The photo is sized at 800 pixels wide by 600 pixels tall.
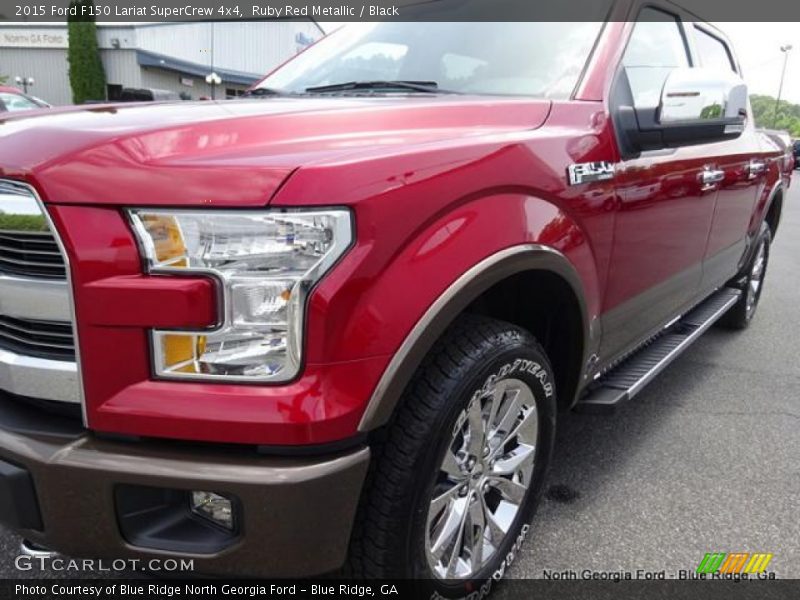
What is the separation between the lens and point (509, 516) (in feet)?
6.98

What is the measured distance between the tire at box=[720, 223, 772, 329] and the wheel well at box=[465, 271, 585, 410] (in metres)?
3.00

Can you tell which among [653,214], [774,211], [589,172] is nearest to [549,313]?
[589,172]

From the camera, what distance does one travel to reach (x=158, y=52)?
113ft

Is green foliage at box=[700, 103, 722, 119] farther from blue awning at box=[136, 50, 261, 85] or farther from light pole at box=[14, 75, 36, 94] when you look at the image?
light pole at box=[14, 75, 36, 94]

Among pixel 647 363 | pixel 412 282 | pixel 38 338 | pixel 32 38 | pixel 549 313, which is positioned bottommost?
pixel 647 363

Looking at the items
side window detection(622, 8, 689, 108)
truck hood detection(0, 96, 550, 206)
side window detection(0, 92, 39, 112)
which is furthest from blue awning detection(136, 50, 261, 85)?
truck hood detection(0, 96, 550, 206)

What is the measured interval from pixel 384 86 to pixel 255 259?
1338 millimetres

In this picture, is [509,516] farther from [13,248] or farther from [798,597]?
[13,248]

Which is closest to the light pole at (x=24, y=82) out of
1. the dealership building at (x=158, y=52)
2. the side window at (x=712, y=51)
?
the dealership building at (x=158, y=52)

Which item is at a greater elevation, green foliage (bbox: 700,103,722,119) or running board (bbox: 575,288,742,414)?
green foliage (bbox: 700,103,722,119)

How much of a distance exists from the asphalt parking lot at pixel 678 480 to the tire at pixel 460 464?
0.97 feet

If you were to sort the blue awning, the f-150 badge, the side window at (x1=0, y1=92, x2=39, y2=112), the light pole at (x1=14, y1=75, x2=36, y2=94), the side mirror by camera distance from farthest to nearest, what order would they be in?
the blue awning < the light pole at (x1=14, y1=75, x2=36, y2=94) < the side window at (x1=0, y1=92, x2=39, y2=112) < the side mirror < the f-150 badge

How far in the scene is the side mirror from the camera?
226cm

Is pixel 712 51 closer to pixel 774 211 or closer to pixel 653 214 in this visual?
pixel 653 214
